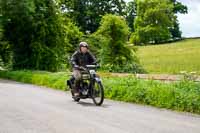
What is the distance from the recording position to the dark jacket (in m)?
16.6

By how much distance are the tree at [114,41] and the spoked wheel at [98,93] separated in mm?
22870

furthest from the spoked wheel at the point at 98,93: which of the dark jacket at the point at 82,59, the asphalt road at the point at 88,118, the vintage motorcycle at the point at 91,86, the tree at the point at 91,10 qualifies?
the tree at the point at 91,10

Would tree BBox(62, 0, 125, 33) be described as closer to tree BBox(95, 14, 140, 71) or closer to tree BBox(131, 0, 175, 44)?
tree BBox(131, 0, 175, 44)

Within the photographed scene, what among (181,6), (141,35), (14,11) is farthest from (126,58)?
(181,6)

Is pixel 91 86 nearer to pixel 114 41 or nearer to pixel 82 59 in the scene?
pixel 82 59

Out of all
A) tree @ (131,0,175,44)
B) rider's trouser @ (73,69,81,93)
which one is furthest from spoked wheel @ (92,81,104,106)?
tree @ (131,0,175,44)

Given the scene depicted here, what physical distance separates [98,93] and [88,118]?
3.51 meters

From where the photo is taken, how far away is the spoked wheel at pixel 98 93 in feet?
50.0

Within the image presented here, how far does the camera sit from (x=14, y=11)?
113 ft

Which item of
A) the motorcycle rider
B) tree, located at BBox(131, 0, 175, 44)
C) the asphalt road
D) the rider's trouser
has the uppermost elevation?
tree, located at BBox(131, 0, 175, 44)

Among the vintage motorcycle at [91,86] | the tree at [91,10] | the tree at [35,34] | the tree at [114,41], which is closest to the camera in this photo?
the vintage motorcycle at [91,86]

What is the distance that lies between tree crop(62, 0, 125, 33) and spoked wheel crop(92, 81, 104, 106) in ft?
238

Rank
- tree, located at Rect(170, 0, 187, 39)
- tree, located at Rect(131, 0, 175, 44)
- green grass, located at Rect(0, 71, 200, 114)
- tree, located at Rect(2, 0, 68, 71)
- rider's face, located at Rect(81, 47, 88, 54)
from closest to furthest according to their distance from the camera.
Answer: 1. green grass, located at Rect(0, 71, 200, 114)
2. rider's face, located at Rect(81, 47, 88, 54)
3. tree, located at Rect(2, 0, 68, 71)
4. tree, located at Rect(131, 0, 175, 44)
5. tree, located at Rect(170, 0, 187, 39)

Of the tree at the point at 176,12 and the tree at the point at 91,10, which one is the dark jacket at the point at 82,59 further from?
the tree at the point at 176,12
